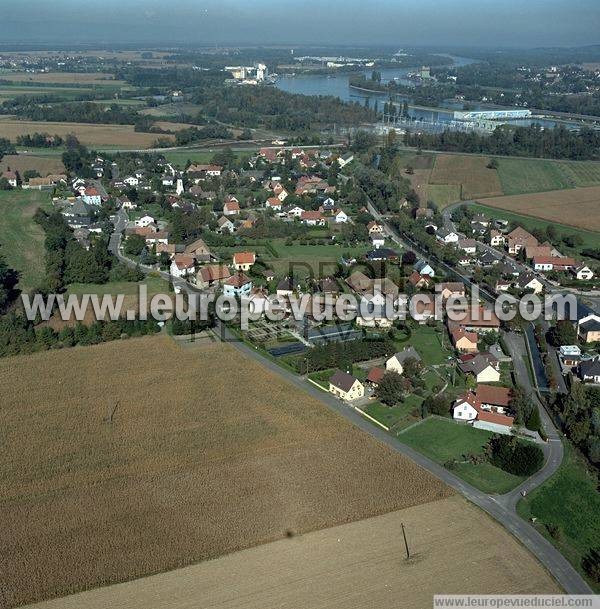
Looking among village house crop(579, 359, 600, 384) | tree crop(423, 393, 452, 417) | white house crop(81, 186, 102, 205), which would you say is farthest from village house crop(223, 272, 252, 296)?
white house crop(81, 186, 102, 205)

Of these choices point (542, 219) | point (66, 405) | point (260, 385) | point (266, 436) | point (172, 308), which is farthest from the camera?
→ point (542, 219)

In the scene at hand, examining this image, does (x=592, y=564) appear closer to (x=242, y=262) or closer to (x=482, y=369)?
(x=482, y=369)

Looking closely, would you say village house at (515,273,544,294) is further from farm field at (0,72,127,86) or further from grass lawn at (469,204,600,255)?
farm field at (0,72,127,86)

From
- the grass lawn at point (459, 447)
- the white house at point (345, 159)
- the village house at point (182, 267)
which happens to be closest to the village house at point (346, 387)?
the grass lawn at point (459, 447)

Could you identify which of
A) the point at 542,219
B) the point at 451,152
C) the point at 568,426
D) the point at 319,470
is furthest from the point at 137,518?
the point at 451,152

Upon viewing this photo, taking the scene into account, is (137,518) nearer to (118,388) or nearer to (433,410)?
(118,388)
